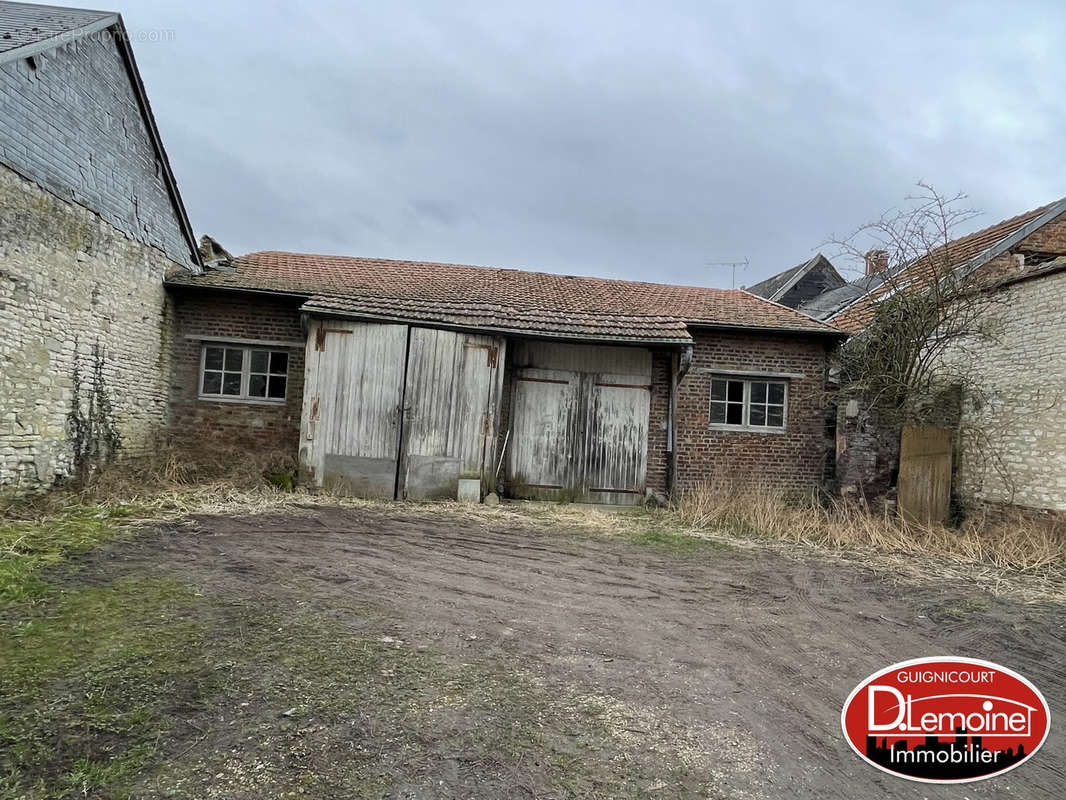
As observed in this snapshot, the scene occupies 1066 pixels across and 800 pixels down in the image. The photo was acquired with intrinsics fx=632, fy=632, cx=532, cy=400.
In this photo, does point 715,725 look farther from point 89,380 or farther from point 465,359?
point 89,380

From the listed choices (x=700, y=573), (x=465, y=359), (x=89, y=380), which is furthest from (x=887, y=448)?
(x=89, y=380)

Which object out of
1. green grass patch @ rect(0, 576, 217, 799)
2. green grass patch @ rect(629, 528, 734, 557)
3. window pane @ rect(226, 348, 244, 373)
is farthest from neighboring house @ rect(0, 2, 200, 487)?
green grass patch @ rect(629, 528, 734, 557)

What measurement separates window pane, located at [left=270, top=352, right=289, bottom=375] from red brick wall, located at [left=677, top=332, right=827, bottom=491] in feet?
22.7

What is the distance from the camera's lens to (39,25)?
804 cm

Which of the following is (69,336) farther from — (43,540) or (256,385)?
(43,540)

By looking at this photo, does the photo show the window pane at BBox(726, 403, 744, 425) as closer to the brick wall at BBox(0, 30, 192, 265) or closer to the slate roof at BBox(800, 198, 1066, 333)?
the slate roof at BBox(800, 198, 1066, 333)

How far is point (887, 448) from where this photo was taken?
1009 cm

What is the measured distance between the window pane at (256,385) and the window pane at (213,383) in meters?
0.51

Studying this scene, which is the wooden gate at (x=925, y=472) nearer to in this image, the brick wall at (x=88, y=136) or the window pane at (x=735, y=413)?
the window pane at (x=735, y=413)

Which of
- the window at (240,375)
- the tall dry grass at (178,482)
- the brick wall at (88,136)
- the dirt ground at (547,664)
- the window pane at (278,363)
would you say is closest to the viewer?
the dirt ground at (547,664)

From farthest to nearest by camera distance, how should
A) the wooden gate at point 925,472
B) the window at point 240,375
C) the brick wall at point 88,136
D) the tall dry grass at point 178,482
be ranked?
the window at point 240,375 → the wooden gate at point 925,472 → the tall dry grass at point 178,482 → the brick wall at point 88,136

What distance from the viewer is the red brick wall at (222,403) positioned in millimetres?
10750

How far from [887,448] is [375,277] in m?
9.67

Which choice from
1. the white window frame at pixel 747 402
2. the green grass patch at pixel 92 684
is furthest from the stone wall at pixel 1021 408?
the green grass patch at pixel 92 684
